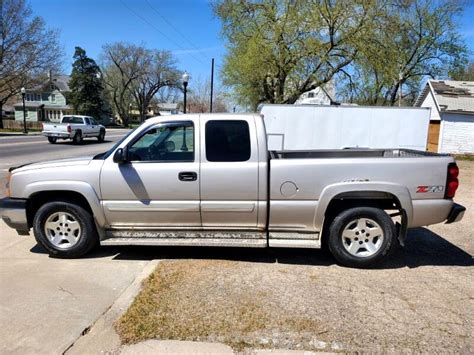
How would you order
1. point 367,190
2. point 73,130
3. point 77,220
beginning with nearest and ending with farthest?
point 367,190
point 77,220
point 73,130

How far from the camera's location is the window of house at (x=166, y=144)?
469cm

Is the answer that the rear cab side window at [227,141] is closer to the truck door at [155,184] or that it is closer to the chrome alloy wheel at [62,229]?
the truck door at [155,184]

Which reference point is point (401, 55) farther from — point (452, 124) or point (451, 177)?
point (451, 177)

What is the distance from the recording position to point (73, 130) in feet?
81.8

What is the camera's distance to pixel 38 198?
4828 millimetres

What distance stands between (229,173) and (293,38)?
19841 mm

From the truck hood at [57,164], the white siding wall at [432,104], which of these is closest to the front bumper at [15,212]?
the truck hood at [57,164]

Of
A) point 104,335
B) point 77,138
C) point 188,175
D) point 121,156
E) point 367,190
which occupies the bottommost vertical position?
point 104,335

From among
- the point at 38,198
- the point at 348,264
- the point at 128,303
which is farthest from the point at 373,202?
the point at 38,198

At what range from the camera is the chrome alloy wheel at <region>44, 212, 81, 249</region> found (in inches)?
188

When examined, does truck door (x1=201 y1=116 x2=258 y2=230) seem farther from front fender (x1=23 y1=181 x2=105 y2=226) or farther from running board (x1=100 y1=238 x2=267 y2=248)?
front fender (x1=23 y1=181 x2=105 y2=226)

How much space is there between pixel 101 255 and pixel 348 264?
319cm

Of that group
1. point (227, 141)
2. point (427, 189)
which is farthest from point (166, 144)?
point (427, 189)

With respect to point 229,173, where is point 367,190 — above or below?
below
